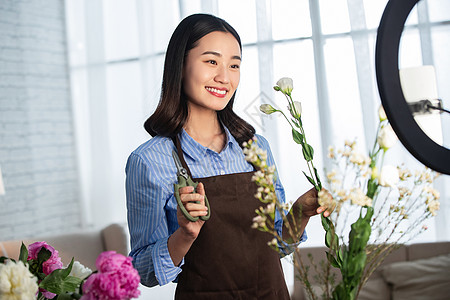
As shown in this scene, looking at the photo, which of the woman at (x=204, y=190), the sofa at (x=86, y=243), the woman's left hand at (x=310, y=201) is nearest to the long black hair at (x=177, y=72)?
the woman at (x=204, y=190)

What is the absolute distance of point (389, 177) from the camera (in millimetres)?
781

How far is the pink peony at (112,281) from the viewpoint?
0.73 m

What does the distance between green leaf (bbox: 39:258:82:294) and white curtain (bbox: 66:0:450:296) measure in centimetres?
293

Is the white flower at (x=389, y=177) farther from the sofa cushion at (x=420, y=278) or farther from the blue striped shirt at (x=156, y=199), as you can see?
the sofa cushion at (x=420, y=278)

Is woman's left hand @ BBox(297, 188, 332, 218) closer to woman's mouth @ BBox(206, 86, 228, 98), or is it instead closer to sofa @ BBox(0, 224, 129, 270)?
woman's mouth @ BBox(206, 86, 228, 98)

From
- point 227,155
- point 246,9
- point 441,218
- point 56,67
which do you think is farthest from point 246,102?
point 227,155

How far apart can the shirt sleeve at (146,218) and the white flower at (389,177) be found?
0.66 m

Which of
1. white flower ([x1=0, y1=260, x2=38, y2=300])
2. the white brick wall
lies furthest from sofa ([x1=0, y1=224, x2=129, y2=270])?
white flower ([x1=0, y1=260, x2=38, y2=300])

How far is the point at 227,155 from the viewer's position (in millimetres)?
1543

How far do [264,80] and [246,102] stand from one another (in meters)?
0.21

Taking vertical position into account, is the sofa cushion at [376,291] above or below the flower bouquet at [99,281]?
below

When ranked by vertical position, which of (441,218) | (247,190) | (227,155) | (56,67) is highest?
(56,67)

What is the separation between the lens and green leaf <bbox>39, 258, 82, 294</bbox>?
83cm

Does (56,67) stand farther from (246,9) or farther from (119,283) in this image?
(119,283)
